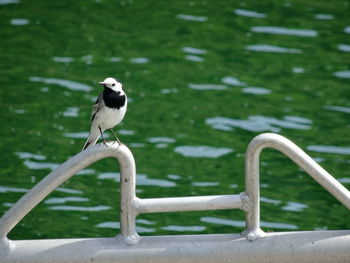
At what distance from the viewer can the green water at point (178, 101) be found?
793cm

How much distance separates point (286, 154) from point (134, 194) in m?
0.74

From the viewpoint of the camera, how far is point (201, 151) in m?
9.16

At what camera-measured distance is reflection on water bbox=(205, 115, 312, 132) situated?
962cm

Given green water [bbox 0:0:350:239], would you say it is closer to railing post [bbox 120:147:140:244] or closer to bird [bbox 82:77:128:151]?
bird [bbox 82:77:128:151]

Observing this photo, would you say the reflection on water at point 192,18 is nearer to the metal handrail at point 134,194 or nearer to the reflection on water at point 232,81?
the reflection on water at point 232,81

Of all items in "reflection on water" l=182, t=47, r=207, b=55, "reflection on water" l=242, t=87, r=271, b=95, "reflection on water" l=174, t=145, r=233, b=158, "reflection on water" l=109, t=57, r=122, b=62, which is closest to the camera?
"reflection on water" l=174, t=145, r=233, b=158

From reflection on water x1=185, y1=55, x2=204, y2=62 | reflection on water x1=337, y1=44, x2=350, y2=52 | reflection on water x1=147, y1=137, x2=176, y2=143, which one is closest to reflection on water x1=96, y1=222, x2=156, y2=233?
reflection on water x1=147, y1=137, x2=176, y2=143

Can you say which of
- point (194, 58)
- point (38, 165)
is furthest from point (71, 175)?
point (194, 58)

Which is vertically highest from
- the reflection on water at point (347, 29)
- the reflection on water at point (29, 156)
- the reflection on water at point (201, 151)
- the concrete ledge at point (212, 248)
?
the concrete ledge at point (212, 248)

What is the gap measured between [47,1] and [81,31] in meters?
1.47

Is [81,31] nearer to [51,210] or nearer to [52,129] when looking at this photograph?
[52,129]

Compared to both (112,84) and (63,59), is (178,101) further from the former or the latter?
(112,84)

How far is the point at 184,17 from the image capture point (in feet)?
42.7

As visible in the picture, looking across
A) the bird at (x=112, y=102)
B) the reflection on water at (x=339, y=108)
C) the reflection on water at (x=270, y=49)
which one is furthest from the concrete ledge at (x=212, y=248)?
the reflection on water at (x=270, y=49)
